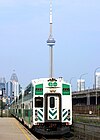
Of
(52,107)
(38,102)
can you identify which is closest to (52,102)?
(52,107)

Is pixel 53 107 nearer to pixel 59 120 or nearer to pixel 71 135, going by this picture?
pixel 59 120

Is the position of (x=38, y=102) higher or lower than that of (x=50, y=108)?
higher

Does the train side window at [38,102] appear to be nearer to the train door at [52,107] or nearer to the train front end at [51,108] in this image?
the train front end at [51,108]

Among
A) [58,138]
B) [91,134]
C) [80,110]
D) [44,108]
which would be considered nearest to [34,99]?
[44,108]

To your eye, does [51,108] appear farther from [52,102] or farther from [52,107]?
[52,102]

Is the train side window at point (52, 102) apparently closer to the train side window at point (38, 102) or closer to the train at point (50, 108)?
the train at point (50, 108)

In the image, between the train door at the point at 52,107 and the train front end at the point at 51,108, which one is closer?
the train front end at the point at 51,108

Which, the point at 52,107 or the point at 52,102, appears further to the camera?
the point at 52,102

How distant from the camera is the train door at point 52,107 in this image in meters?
26.0

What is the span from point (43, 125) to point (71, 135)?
2.38 m

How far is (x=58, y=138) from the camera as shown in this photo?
2662 centimetres

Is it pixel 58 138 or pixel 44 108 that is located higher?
pixel 44 108

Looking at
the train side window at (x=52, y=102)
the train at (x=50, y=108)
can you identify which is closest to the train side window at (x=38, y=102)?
the train at (x=50, y=108)

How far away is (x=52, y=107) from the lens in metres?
26.0
